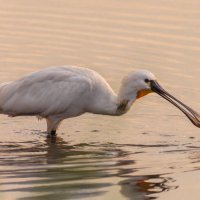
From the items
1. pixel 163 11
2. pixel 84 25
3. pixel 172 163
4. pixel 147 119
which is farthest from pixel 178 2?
pixel 172 163

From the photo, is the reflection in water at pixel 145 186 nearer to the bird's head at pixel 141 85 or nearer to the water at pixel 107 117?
the water at pixel 107 117

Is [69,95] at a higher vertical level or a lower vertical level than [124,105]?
higher

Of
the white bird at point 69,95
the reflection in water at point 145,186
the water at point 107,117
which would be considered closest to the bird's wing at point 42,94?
the white bird at point 69,95

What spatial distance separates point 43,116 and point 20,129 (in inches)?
16.4

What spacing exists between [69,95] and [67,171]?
2165 mm

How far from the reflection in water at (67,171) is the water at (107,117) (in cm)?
1

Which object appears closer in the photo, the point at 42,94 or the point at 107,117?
the point at 42,94

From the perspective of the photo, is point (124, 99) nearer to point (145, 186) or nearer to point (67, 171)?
point (67, 171)

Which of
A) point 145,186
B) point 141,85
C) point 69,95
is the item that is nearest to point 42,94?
point 69,95

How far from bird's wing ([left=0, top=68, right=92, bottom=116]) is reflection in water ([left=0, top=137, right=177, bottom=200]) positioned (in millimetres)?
495

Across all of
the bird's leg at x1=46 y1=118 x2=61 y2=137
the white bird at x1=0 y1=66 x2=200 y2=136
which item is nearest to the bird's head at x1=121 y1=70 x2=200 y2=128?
the white bird at x1=0 y1=66 x2=200 y2=136

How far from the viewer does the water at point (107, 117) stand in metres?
13.5

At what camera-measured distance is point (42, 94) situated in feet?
53.1

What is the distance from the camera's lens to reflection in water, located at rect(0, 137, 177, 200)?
42.7 ft
